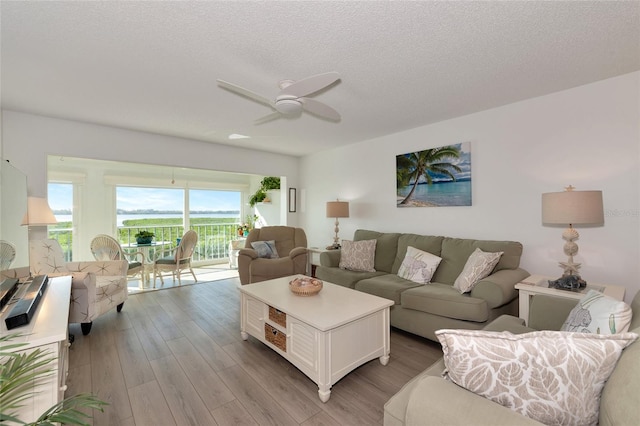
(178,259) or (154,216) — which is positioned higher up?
(154,216)

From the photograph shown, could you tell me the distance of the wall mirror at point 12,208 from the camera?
1701mm

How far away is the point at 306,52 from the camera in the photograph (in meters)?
2.00

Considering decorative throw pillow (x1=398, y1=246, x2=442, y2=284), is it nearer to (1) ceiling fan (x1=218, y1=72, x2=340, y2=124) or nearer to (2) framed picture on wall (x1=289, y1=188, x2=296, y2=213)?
(1) ceiling fan (x1=218, y1=72, x2=340, y2=124)

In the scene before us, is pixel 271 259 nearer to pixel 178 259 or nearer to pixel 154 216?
pixel 178 259

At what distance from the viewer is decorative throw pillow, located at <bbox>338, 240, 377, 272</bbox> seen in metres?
3.66

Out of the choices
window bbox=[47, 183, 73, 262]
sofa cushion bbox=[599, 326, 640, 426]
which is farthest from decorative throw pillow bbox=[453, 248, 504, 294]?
window bbox=[47, 183, 73, 262]

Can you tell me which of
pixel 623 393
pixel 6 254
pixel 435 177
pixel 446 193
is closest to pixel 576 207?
pixel 446 193

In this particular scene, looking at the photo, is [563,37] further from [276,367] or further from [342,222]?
[342,222]

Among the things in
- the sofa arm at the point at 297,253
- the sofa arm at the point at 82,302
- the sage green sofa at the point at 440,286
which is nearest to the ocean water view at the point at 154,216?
the sofa arm at the point at 82,302

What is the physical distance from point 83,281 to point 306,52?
2846 millimetres

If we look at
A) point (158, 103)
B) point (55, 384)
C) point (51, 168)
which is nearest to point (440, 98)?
point (158, 103)

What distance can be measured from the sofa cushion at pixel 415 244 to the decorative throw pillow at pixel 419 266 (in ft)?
0.46

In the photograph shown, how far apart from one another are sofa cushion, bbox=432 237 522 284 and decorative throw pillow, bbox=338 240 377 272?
834mm

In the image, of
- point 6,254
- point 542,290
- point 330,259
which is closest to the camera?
point 6,254
